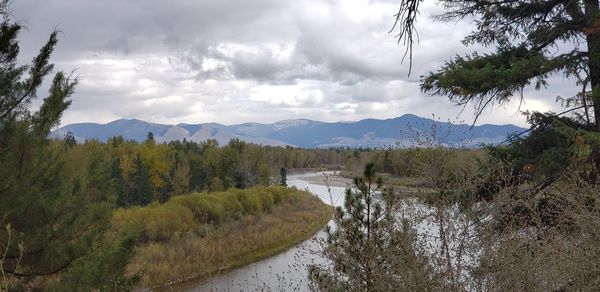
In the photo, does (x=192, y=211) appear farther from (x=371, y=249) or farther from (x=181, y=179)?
(x=371, y=249)

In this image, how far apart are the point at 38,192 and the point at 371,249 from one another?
5553 mm

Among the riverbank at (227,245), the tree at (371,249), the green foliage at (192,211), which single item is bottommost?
the riverbank at (227,245)

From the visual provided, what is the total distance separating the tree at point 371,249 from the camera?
14.8 ft

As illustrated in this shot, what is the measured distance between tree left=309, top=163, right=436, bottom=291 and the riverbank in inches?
622

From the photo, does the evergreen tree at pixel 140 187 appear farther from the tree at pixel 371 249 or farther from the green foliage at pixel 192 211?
the tree at pixel 371 249

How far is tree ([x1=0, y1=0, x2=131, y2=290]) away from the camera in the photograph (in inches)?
255

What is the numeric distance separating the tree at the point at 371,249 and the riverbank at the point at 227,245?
1579cm

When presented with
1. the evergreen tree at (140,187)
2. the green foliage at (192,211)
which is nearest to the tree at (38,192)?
the green foliage at (192,211)

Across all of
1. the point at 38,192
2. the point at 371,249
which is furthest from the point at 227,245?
the point at 371,249

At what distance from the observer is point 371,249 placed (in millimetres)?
5438

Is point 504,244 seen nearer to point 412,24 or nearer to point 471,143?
point 471,143

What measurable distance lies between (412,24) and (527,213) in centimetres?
549

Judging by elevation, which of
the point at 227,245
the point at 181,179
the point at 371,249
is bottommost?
the point at 227,245

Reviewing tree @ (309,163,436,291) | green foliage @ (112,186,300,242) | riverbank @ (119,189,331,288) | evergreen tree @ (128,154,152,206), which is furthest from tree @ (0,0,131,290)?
evergreen tree @ (128,154,152,206)
